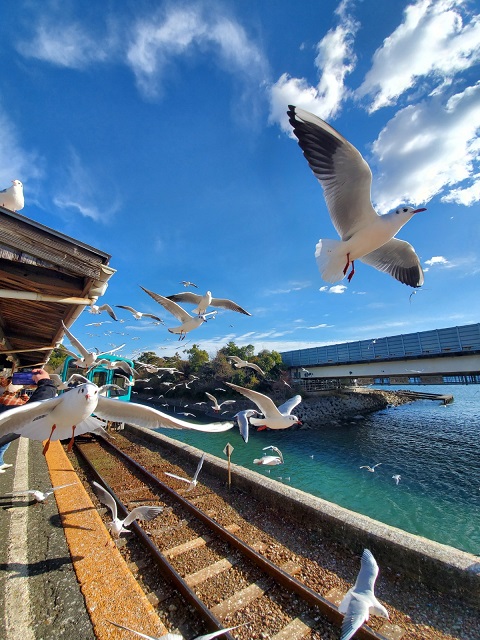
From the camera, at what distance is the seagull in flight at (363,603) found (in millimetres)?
2152

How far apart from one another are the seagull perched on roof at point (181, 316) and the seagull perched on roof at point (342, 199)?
88.3 inches

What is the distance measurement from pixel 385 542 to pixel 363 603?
1859 mm

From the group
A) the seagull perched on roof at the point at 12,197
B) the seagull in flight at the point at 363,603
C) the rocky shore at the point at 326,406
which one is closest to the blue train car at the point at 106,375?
the seagull perched on roof at the point at 12,197

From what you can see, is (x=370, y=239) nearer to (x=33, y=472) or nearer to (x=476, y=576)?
(x=476, y=576)

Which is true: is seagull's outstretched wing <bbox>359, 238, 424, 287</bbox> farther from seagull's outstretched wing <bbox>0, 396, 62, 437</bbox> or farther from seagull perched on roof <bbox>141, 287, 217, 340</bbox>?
seagull's outstretched wing <bbox>0, 396, 62, 437</bbox>

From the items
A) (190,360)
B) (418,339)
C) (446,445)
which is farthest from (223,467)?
(190,360)

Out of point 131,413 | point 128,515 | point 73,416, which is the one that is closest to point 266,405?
point 131,413

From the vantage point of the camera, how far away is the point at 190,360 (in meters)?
46.2

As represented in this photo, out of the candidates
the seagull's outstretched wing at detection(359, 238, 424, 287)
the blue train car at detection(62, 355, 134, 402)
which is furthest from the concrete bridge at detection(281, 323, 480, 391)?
the blue train car at detection(62, 355, 134, 402)

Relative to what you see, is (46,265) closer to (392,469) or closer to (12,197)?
(12,197)

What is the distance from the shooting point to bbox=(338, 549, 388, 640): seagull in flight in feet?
7.06

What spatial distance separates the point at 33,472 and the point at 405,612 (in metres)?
6.43

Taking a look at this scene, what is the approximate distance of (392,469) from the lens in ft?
44.6

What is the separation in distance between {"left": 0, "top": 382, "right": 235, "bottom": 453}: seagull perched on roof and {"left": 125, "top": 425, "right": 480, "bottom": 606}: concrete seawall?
3.11 metres
